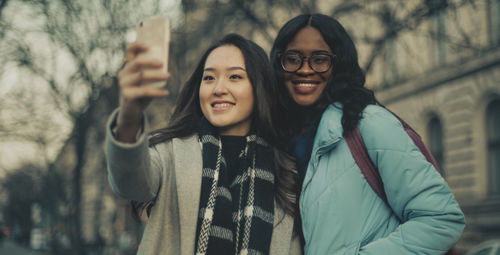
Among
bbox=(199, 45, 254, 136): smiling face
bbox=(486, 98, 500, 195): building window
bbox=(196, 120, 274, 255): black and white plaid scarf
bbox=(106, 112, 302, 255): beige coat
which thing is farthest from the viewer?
bbox=(486, 98, 500, 195): building window

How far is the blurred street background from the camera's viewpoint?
971 cm

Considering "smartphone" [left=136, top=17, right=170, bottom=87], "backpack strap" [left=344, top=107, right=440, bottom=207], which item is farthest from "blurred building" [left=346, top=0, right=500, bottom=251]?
"smartphone" [left=136, top=17, right=170, bottom=87]

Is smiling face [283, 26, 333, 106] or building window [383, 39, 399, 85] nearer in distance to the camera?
smiling face [283, 26, 333, 106]

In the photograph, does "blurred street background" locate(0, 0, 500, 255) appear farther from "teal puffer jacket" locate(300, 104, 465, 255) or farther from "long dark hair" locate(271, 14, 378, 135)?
"teal puffer jacket" locate(300, 104, 465, 255)

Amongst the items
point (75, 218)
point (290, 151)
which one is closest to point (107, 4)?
point (75, 218)

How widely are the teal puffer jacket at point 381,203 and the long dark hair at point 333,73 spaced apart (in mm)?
339

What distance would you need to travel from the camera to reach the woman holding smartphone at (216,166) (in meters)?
Answer: 2.32

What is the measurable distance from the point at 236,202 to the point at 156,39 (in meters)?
1.16

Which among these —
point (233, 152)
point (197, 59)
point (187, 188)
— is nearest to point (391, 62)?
point (197, 59)

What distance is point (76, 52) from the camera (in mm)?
12617

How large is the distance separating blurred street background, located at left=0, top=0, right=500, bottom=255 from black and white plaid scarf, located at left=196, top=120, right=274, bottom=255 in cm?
578

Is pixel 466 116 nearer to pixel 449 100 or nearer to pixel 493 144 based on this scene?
pixel 449 100

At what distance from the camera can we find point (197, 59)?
13.9m

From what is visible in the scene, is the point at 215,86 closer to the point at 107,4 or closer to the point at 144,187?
the point at 144,187
